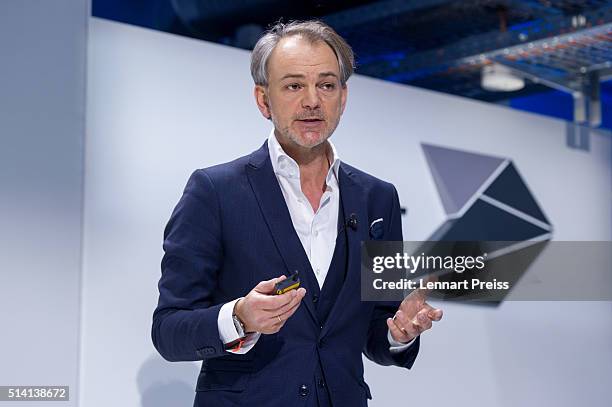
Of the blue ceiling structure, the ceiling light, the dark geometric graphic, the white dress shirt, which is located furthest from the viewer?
the ceiling light

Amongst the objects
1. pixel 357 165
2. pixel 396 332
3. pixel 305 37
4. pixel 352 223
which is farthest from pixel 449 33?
pixel 396 332

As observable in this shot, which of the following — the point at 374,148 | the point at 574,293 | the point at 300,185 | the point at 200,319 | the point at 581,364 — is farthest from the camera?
the point at 581,364

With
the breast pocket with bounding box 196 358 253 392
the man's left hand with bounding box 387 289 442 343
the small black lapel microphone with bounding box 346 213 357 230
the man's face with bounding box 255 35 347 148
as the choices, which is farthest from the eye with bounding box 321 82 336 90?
the breast pocket with bounding box 196 358 253 392

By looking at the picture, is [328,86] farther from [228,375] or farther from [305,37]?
[228,375]

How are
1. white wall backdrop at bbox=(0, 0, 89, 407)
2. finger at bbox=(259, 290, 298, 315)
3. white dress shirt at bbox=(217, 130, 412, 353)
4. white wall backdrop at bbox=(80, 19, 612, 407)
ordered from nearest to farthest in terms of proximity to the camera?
finger at bbox=(259, 290, 298, 315)
white dress shirt at bbox=(217, 130, 412, 353)
white wall backdrop at bbox=(0, 0, 89, 407)
white wall backdrop at bbox=(80, 19, 612, 407)

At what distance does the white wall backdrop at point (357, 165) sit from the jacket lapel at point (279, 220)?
105cm

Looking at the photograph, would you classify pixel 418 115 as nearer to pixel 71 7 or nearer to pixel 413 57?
pixel 413 57

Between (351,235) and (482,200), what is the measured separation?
2.06 metres

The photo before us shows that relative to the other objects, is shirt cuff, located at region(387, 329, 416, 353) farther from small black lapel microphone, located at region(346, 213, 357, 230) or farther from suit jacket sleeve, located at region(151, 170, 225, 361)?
suit jacket sleeve, located at region(151, 170, 225, 361)

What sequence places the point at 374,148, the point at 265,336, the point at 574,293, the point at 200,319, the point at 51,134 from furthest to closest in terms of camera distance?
the point at 374,148 → the point at 51,134 → the point at 574,293 → the point at 265,336 → the point at 200,319

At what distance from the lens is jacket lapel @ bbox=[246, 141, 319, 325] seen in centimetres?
189

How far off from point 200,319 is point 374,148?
1973mm

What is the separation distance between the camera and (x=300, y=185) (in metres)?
2.03

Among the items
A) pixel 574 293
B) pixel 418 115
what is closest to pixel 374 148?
pixel 418 115
